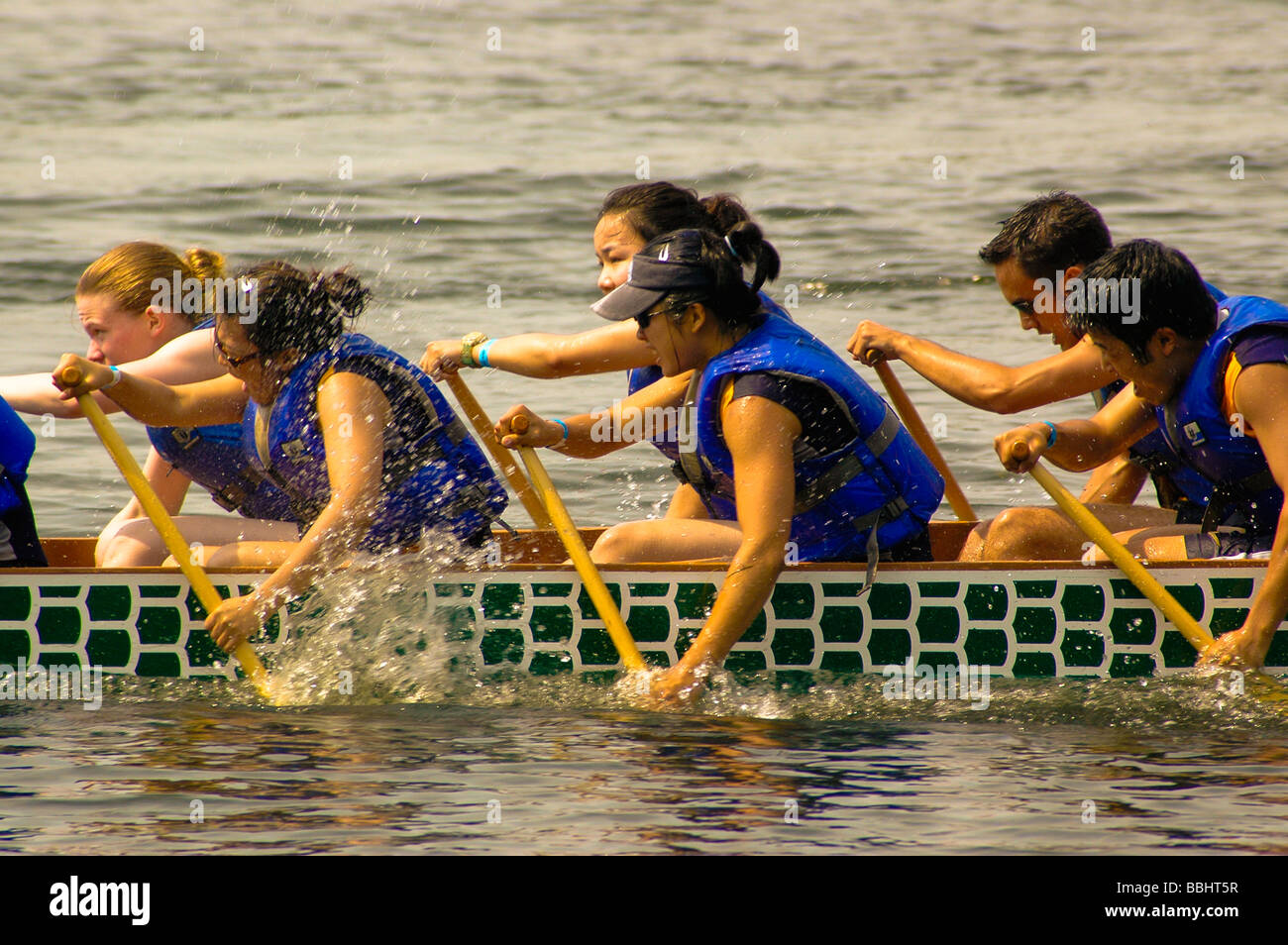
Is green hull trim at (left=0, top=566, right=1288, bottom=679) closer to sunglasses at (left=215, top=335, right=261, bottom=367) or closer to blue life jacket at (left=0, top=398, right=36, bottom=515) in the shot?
blue life jacket at (left=0, top=398, right=36, bottom=515)

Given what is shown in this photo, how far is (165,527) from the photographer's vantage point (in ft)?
17.6

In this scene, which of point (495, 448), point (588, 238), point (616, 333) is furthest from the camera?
point (588, 238)

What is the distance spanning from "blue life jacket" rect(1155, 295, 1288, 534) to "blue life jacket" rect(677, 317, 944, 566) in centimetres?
72

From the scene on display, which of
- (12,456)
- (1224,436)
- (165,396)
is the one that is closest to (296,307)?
(165,396)

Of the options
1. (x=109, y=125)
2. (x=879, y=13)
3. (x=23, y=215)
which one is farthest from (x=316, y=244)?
(x=879, y=13)

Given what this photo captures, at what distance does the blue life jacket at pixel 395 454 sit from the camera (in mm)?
5172

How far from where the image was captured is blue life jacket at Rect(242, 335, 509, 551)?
5172 mm

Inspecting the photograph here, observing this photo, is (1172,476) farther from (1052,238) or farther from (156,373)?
(156,373)

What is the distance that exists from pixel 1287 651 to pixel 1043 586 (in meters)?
0.71

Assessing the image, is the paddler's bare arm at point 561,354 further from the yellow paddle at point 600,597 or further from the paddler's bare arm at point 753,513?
the paddler's bare arm at point 753,513

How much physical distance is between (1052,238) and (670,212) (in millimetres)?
1148

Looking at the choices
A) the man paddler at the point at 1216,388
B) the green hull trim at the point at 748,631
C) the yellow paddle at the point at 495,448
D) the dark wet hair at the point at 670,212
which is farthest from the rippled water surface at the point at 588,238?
the dark wet hair at the point at 670,212

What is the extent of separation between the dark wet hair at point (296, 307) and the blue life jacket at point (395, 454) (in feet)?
0.20
